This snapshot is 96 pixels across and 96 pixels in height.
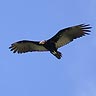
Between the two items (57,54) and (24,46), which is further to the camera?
(24,46)

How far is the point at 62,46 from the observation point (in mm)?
36750

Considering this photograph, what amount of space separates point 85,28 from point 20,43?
364 centimetres

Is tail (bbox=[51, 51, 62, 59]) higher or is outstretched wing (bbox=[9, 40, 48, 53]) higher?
outstretched wing (bbox=[9, 40, 48, 53])

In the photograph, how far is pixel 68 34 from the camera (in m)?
36.8

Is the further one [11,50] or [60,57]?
[11,50]

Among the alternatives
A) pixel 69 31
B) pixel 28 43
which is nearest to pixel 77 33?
pixel 69 31

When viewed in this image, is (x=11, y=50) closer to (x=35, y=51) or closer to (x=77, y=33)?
(x=35, y=51)

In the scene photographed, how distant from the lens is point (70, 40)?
121ft

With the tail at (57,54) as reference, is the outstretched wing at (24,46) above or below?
above

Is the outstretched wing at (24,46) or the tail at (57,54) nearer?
the tail at (57,54)

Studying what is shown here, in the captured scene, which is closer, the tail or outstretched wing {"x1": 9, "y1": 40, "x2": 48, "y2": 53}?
the tail

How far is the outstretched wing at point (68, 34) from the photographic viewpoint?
120ft

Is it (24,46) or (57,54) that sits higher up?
(24,46)

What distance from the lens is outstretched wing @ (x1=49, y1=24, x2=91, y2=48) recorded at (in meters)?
36.6
